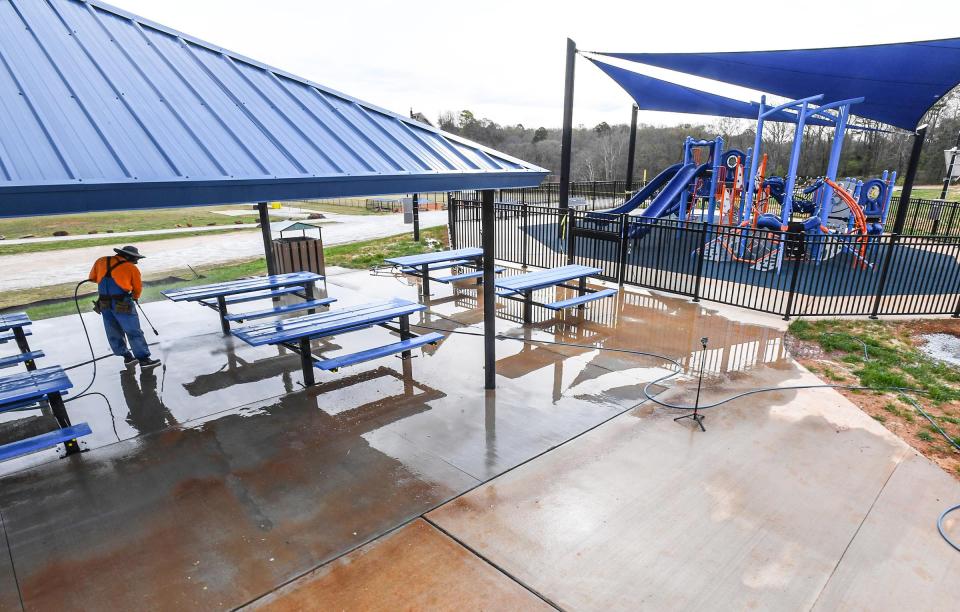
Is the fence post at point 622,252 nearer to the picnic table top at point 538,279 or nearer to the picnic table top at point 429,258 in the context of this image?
the picnic table top at point 538,279

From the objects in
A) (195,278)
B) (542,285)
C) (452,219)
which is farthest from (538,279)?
(195,278)

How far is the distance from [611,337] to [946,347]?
14.6 ft

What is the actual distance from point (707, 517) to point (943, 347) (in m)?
5.84

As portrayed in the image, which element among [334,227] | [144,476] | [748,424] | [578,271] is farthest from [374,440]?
[334,227]

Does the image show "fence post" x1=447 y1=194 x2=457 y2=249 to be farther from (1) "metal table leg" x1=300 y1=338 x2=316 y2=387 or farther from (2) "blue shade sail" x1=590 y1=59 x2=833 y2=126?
(1) "metal table leg" x1=300 y1=338 x2=316 y2=387

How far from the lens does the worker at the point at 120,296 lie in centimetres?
616

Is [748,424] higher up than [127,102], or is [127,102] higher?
[127,102]

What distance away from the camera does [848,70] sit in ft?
35.8

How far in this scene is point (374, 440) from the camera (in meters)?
4.85

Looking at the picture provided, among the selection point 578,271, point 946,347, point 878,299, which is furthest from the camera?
point 578,271

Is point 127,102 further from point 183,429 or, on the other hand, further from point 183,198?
point 183,429

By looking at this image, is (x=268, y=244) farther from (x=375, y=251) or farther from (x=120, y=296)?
(x=375, y=251)

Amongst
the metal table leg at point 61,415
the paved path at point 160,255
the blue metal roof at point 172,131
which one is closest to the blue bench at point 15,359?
the metal table leg at point 61,415

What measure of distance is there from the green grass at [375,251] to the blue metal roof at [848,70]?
707cm
